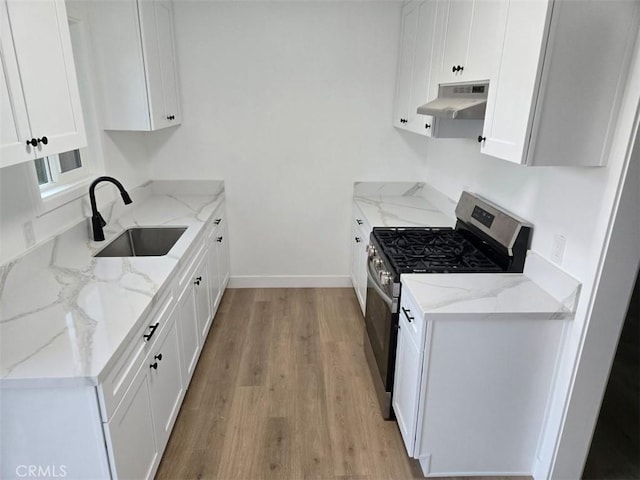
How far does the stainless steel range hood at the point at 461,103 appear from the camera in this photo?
6.34 feet

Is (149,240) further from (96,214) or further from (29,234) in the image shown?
(29,234)

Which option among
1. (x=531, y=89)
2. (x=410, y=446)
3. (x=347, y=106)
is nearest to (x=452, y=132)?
(x=531, y=89)

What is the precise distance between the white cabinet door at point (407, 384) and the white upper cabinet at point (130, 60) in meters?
2.14

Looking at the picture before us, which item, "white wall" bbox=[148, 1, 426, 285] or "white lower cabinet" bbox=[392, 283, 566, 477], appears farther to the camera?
"white wall" bbox=[148, 1, 426, 285]

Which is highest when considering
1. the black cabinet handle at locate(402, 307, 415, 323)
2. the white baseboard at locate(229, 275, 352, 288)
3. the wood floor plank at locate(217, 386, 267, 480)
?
the black cabinet handle at locate(402, 307, 415, 323)

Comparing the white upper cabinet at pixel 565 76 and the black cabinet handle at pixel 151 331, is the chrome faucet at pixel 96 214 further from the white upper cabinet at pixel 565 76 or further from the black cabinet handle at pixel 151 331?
the white upper cabinet at pixel 565 76

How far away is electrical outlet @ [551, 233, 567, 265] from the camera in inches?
72.2

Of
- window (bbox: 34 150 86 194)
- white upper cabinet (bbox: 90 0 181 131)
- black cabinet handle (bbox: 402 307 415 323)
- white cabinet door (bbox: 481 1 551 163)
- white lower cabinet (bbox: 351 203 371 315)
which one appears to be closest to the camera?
white cabinet door (bbox: 481 1 551 163)

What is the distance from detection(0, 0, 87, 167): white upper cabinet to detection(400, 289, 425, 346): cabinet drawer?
1.64 metres

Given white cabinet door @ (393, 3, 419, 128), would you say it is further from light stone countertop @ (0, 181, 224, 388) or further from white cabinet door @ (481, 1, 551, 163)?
light stone countertop @ (0, 181, 224, 388)

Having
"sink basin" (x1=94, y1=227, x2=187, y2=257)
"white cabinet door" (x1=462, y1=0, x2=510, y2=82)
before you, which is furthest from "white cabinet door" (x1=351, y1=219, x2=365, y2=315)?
"white cabinet door" (x1=462, y1=0, x2=510, y2=82)

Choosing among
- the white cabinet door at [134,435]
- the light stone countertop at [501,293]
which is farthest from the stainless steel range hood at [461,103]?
the white cabinet door at [134,435]

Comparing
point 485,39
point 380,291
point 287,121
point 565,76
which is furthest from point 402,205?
point 565,76

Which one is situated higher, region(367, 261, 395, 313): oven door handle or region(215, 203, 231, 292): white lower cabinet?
region(367, 261, 395, 313): oven door handle
